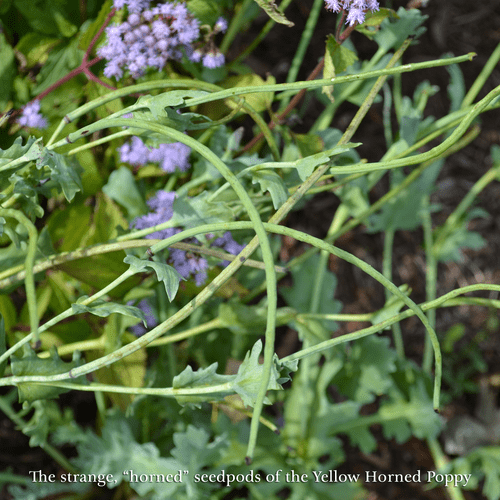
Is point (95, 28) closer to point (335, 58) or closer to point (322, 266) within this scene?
point (335, 58)

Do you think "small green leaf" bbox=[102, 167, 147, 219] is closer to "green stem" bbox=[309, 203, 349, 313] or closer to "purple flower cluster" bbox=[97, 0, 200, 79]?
"purple flower cluster" bbox=[97, 0, 200, 79]

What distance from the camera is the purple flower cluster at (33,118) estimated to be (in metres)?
0.51

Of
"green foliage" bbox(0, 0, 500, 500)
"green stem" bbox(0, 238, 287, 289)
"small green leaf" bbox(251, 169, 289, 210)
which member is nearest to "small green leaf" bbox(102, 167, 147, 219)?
"green foliage" bbox(0, 0, 500, 500)

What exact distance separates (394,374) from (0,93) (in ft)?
2.34

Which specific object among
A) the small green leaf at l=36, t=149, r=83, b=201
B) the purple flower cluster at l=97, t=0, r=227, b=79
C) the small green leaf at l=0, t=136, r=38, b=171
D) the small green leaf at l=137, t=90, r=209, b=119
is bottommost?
the small green leaf at l=36, t=149, r=83, b=201

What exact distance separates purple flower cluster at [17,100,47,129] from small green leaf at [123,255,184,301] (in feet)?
0.84

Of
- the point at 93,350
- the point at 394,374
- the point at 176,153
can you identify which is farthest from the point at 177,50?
the point at 394,374

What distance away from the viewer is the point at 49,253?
50cm

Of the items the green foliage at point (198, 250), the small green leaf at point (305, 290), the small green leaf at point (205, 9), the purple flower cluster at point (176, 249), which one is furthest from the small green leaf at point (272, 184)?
the small green leaf at point (305, 290)

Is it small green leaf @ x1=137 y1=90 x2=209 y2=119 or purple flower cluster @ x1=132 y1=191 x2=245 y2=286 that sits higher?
small green leaf @ x1=137 y1=90 x2=209 y2=119

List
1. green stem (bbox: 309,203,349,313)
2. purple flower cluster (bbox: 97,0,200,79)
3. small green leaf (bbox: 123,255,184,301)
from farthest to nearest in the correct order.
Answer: green stem (bbox: 309,203,349,313) → purple flower cluster (bbox: 97,0,200,79) → small green leaf (bbox: 123,255,184,301)

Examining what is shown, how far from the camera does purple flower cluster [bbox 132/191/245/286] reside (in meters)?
0.48

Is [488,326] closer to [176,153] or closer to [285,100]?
[285,100]

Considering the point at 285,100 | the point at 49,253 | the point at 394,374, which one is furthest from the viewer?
the point at 394,374
